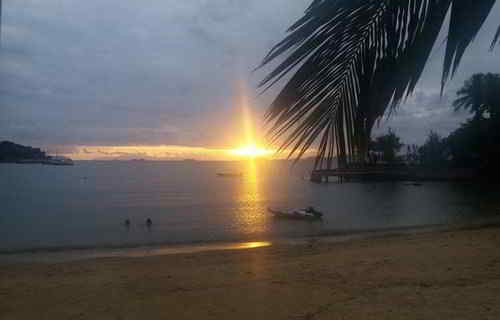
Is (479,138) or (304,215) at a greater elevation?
(479,138)

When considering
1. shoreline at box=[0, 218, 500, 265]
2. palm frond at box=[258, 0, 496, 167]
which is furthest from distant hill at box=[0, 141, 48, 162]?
palm frond at box=[258, 0, 496, 167]

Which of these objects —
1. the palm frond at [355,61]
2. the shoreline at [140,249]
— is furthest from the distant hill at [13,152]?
the palm frond at [355,61]

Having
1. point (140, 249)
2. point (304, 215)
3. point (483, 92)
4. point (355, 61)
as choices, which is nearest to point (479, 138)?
point (483, 92)

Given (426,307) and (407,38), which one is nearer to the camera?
(407,38)

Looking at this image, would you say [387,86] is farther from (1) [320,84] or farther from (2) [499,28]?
(2) [499,28]

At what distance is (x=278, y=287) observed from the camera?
26.7ft

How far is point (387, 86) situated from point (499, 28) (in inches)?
16.9

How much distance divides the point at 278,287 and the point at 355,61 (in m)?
7.41

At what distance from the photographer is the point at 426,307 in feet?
20.2

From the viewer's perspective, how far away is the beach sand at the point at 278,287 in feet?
21.2

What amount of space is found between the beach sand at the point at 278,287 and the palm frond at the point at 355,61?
5302 mm

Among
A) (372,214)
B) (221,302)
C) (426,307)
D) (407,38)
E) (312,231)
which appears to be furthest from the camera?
(372,214)

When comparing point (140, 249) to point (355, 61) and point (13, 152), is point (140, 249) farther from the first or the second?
point (13, 152)

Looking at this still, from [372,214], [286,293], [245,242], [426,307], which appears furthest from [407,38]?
[372,214]
